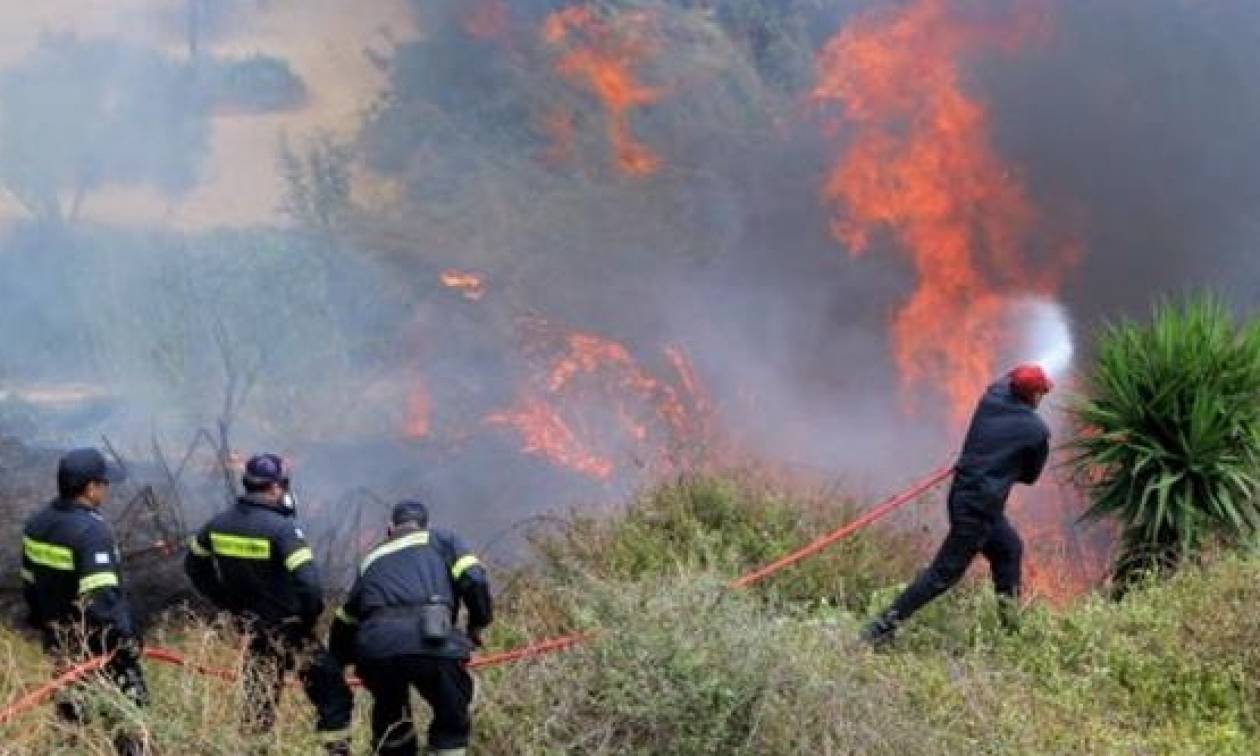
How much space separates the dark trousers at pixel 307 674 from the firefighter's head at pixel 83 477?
97 centimetres

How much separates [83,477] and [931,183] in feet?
46.8

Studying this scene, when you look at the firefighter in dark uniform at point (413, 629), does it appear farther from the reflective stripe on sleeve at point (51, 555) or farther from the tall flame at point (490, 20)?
the tall flame at point (490, 20)

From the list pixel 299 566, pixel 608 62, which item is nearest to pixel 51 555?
pixel 299 566

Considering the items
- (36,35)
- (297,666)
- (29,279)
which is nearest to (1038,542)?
(297,666)

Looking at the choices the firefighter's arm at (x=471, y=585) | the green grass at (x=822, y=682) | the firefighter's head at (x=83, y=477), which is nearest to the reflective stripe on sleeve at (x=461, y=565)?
the firefighter's arm at (x=471, y=585)

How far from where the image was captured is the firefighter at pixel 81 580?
20.0 ft

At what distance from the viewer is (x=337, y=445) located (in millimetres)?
15594

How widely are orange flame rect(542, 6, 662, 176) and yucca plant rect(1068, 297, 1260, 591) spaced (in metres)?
10.6

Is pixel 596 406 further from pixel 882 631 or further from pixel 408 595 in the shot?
pixel 408 595

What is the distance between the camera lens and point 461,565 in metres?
6.12

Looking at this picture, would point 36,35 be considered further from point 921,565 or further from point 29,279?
point 921,565

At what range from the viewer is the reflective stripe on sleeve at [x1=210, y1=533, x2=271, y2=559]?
6.35m

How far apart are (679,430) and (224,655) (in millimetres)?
9992

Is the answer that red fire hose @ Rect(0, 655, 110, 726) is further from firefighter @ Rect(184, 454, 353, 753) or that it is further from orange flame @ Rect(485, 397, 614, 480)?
orange flame @ Rect(485, 397, 614, 480)
